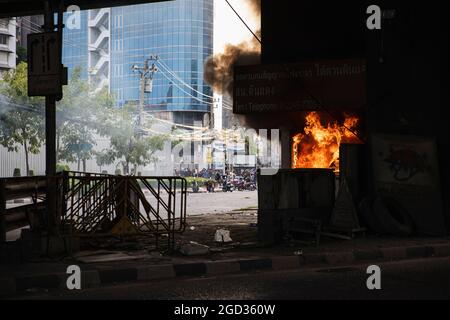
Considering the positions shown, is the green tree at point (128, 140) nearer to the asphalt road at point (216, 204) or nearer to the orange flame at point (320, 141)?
the asphalt road at point (216, 204)

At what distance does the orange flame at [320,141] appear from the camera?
1193 centimetres

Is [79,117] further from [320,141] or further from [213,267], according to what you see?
[213,267]

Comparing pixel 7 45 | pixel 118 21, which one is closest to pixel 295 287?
pixel 7 45

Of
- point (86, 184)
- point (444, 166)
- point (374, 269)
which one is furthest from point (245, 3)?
point (374, 269)

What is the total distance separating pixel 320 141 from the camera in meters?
12.6

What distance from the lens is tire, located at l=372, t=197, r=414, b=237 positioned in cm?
983

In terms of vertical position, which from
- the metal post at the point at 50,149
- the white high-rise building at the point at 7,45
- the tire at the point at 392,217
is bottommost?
the tire at the point at 392,217

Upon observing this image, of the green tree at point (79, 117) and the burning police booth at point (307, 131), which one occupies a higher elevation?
the green tree at point (79, 117)

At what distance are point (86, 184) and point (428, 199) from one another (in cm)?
571

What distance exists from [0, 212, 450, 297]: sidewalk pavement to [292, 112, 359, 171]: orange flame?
8.97 ft

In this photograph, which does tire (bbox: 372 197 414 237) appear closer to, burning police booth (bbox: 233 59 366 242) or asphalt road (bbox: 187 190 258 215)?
burning police booth (bbox: 233 59 366 242)

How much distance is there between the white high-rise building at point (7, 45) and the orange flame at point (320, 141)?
42.5m

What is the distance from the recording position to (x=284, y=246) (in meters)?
9.14

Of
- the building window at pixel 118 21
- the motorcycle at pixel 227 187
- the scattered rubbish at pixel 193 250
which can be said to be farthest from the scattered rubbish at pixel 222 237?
the building window at pixel 118 21
